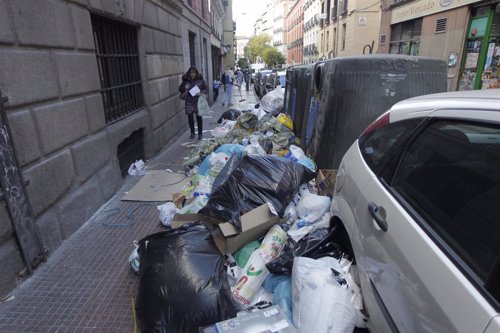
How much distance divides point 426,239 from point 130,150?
526cm

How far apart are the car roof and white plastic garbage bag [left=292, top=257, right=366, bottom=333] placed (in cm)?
101

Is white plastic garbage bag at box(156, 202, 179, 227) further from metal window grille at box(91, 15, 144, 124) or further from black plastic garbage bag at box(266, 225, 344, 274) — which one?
metal window grille at box(91, 15, 144, 124)

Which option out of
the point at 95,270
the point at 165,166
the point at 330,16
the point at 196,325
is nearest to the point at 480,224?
the point at 196,325

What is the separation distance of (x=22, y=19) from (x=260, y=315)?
10.0 feet

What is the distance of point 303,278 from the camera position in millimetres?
1979

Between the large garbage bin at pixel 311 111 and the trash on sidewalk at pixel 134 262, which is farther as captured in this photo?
the large garbage bin at pixel 311 111

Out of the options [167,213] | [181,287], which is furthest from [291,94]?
[181,287]

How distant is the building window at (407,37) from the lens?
570 inches

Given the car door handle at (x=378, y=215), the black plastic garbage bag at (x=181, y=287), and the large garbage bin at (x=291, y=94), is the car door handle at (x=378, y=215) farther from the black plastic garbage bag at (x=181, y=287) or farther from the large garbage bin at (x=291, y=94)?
the large garbage bin at (x=291, y=94)

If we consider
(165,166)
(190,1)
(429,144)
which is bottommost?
(165,166)

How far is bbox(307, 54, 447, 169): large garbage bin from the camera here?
3975mm

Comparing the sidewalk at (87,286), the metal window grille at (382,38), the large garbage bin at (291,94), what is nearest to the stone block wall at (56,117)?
the sidewalk at (87,286)

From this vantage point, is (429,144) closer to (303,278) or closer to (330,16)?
(303,278)

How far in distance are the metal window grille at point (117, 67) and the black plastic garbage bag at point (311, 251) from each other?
139 inches
